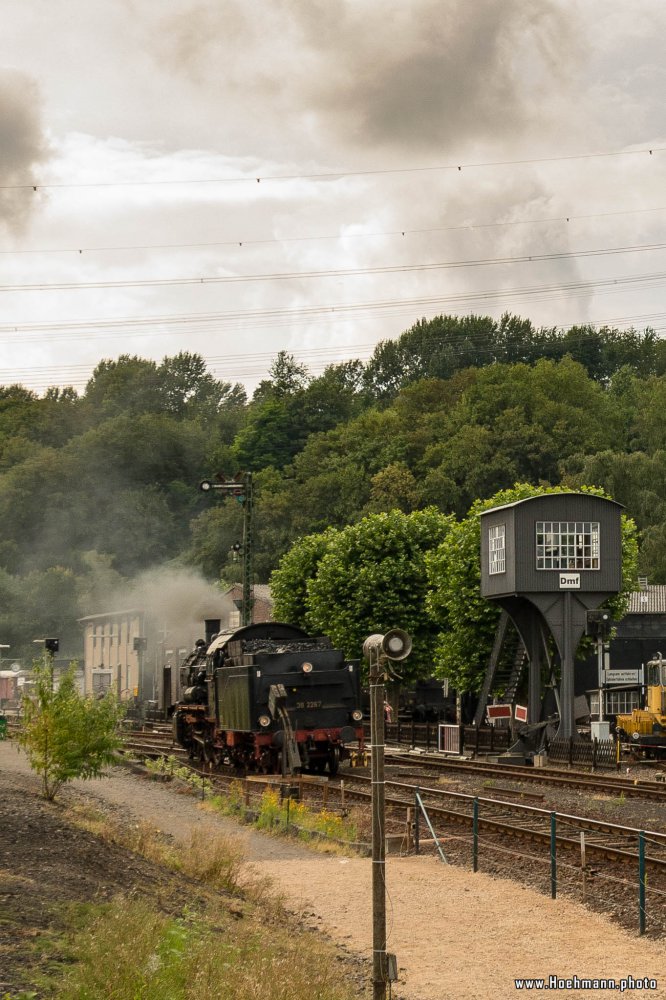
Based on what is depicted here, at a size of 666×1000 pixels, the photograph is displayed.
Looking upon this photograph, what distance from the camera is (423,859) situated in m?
21.5

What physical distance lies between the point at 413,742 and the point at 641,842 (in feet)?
108

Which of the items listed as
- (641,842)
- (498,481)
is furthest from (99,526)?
(641,842)

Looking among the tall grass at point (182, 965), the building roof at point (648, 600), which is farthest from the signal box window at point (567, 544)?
the tall grass at point (182, 965)

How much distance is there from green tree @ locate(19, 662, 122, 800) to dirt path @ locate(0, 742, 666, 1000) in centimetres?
466

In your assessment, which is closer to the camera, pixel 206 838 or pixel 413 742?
pixel 206 838

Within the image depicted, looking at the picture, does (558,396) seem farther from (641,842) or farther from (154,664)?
(641,842)

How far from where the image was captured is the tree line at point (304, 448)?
9788cm

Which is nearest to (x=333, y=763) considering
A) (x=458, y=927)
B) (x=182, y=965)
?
(x=458, y=927)

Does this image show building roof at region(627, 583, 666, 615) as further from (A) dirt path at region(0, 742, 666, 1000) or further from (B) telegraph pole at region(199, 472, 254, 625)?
A: (A) dirt path at region(0, 742, 666, 1000)

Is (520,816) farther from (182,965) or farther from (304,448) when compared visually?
(304,448)

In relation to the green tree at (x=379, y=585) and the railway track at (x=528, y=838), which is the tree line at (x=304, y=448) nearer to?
the green tree at (x=379, y=585)

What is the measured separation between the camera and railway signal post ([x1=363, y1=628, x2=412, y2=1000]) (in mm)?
11875

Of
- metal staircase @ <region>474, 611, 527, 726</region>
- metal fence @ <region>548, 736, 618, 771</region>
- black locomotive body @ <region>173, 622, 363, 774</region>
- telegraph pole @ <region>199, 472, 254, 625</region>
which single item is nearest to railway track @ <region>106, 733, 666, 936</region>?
black locomotive body @ <region>173, 622, 363, 774</region>

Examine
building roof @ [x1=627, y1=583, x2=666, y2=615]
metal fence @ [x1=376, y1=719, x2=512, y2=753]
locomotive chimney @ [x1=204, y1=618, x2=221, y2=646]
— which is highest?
building roof @ [x1=627, y1=583, x2=666, y2=615]
